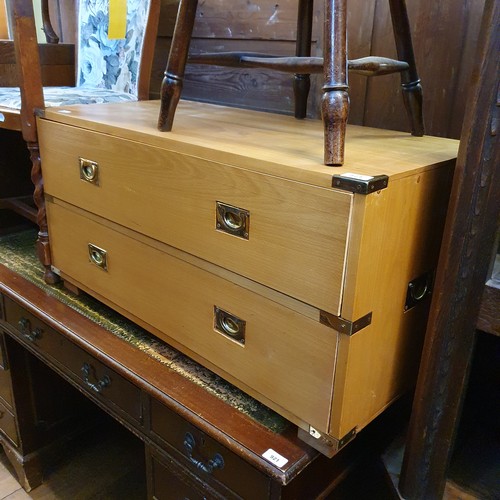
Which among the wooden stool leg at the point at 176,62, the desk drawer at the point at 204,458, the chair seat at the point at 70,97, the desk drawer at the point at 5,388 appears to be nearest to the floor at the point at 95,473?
the desk drawer at the point at 5,388

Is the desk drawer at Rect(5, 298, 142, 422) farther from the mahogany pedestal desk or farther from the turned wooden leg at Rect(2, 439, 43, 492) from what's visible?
the turned wooden leg at Rect(2, 439, 43, 492)

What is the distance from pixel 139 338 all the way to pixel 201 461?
271 millimetres

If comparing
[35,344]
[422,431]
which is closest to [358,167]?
[422,431]

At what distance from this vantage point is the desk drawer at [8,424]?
Result: 1.41 m

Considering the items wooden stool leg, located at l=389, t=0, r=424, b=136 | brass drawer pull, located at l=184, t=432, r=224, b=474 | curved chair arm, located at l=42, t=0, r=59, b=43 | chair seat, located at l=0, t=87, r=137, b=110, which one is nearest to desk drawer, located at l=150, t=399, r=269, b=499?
brass drawer pull, located at l=184, t=432, r=224, b=474

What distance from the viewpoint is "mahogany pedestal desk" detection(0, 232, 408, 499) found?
0.75 metres

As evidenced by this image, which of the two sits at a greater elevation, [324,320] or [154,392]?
[324,320]

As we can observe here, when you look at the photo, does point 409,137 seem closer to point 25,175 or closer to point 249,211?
point 249,211

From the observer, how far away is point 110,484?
1.51 m

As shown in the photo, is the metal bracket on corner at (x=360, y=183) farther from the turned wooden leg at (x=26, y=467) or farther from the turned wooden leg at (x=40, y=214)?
the turned wooden leg at (x=26, y=467)

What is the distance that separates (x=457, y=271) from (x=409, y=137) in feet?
0.96

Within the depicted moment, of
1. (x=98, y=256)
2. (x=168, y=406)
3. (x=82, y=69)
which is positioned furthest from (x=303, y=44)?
(x=82, y=69)

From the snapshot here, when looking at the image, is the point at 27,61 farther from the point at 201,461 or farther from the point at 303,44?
the point at 201,461

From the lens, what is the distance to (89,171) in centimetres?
95
